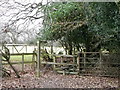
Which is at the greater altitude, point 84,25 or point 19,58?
point 84,25

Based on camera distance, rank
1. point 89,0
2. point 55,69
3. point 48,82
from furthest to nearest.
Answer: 1. point 55,69
2. point 48,82
3. point 89,0

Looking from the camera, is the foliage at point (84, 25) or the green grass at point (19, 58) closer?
the foliage at point (84, 25)

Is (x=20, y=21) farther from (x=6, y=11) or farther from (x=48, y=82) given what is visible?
(x=48, y=82)

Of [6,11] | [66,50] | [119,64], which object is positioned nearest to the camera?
[6,11]

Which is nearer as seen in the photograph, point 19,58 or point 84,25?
point 84,25

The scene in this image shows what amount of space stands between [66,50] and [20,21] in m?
1.24

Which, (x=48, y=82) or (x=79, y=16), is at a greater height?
(x=79, y=16)

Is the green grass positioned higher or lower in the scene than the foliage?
lower

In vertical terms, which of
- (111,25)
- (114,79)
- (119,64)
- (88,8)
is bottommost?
(114,79)

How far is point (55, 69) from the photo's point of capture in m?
4.00

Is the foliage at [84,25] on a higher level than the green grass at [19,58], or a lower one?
higher

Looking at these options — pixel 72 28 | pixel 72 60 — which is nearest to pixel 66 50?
pixel 72 60

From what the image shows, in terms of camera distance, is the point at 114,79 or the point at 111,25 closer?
the point at 111,25

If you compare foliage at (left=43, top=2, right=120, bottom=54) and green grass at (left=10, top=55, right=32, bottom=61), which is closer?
foliage at (left=43, top=2, right=120, bottom=54)
